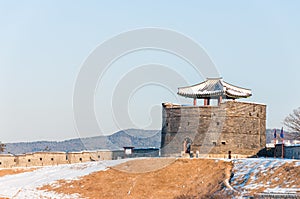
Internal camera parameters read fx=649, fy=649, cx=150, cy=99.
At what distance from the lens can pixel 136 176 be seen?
53844 millimetres

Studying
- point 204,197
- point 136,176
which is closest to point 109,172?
point 136,176

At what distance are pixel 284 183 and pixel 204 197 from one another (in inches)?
227

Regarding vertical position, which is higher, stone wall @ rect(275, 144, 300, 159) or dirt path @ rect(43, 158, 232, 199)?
stone wall @ rect(275, 144, 300, 159)

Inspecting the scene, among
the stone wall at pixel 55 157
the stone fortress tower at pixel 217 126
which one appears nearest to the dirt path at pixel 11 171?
the stone wall at pixel 55 157

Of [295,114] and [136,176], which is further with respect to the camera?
[295,114]

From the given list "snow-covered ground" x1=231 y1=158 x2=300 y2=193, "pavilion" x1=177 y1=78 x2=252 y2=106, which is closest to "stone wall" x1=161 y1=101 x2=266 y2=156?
"pavilion" x1=177 y1=78 x2=252 y2=106

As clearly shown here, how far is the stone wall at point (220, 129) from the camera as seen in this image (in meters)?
63.4

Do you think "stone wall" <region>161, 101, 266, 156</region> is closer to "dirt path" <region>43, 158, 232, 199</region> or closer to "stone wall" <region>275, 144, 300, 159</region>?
"stone wall" <region>275, 144, 300, 159</region>

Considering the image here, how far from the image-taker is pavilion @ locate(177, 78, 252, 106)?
64.8m

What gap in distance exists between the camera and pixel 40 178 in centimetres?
5822

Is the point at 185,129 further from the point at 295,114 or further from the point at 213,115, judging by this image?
the point at 295,114

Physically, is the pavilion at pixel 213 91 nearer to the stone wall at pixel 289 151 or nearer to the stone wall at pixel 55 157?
the stone wall at pixel 289 151

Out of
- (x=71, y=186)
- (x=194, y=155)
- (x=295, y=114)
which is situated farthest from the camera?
(x=295, y=114)

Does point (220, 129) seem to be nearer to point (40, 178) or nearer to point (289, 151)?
point (289, 151)
